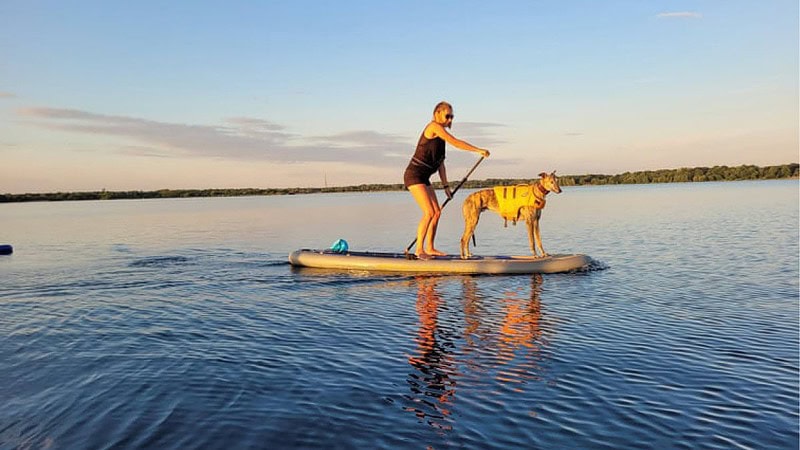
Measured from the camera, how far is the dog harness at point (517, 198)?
47.6 ft

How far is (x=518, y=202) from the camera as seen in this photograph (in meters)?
14.8

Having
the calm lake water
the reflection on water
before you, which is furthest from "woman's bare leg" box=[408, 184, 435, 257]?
the reflection on water

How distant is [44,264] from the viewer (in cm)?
1867

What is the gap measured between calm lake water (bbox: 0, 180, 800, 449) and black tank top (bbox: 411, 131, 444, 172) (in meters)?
2.83

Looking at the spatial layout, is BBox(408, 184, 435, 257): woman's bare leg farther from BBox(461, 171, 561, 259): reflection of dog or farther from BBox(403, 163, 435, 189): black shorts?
BBox(461, 171, 561, 259): reflection of dog

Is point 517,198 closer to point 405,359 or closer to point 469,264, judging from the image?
point 469,264

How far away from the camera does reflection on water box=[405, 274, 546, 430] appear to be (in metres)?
6.13

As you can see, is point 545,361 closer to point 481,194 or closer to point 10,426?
point 10,426

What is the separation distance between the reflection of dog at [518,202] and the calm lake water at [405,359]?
1.60m

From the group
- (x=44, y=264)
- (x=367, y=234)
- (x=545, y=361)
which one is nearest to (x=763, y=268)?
(x=545, y=361)

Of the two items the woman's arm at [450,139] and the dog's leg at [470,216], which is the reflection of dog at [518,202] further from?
the woman's arm at [450,139]

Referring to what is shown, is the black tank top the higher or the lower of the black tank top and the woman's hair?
the lower

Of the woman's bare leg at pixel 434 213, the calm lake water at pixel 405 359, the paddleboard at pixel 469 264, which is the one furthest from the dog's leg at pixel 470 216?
the calm lake water at pixel 405 359

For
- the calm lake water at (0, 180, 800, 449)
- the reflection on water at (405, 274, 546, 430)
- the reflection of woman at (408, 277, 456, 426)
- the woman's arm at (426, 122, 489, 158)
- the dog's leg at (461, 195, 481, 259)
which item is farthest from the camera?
the dog's leg at (461, 195, 481, 259)
